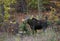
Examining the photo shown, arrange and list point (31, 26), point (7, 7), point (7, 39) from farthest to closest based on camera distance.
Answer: point (7, 7) → point (31, 26) → point (7, 39)

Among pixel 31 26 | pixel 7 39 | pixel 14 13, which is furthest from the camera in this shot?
pixel 14 13

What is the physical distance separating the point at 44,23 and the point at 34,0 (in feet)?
14.6

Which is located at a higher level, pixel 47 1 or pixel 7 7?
pixel 7 7

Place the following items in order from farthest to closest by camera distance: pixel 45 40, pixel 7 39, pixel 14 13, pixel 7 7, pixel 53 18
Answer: pixel 14 13 → pixel 53 18 → pixel 7 7 → pixel 7 39 → pixel 45 40

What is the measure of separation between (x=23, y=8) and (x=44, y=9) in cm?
123

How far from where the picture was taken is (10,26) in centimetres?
940

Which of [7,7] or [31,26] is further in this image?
[7,7]

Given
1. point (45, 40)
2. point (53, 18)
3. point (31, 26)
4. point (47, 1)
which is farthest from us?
point (47, 1)

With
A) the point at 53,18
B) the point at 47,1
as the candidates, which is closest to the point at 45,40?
the point at 53,18

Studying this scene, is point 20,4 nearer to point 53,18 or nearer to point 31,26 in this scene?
point 53,18

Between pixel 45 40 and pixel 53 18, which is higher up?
pixel 45 40

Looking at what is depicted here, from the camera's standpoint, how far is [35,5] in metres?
13.0

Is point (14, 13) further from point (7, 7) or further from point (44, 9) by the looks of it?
point (7, 7)

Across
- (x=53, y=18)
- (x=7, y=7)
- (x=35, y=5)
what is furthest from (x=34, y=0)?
(x=7, y=7)
